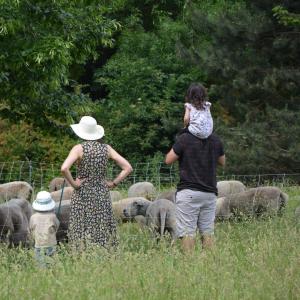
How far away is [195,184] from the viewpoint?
9.41 meters

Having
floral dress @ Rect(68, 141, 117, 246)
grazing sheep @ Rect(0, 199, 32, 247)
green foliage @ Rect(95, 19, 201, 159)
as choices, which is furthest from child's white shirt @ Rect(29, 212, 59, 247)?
green foliage @ Rect(95, 19, 201, 159)

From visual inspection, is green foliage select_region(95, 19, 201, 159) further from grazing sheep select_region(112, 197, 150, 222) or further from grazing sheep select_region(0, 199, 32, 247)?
grazing sheep select_region(0, 199, 32, 247)

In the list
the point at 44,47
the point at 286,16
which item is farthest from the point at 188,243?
the point at 286,16

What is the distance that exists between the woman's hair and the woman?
0.92 meters

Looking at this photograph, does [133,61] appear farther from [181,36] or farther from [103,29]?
[103,29]

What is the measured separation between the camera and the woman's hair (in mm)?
9461

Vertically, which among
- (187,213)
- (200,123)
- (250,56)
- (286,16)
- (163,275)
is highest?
(286,16)

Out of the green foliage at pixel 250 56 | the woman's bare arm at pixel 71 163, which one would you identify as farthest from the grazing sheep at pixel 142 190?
the green foliage at pixel 250 56

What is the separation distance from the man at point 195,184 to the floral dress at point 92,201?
2.27ft

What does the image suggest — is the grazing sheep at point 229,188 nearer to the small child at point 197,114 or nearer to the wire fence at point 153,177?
the wire fence at point 153,177

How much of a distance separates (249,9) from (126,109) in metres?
5.84

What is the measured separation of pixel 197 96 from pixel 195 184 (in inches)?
34.8

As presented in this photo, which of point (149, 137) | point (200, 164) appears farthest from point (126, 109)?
point (200, 164)

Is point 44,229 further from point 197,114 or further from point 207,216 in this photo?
point 197,114
